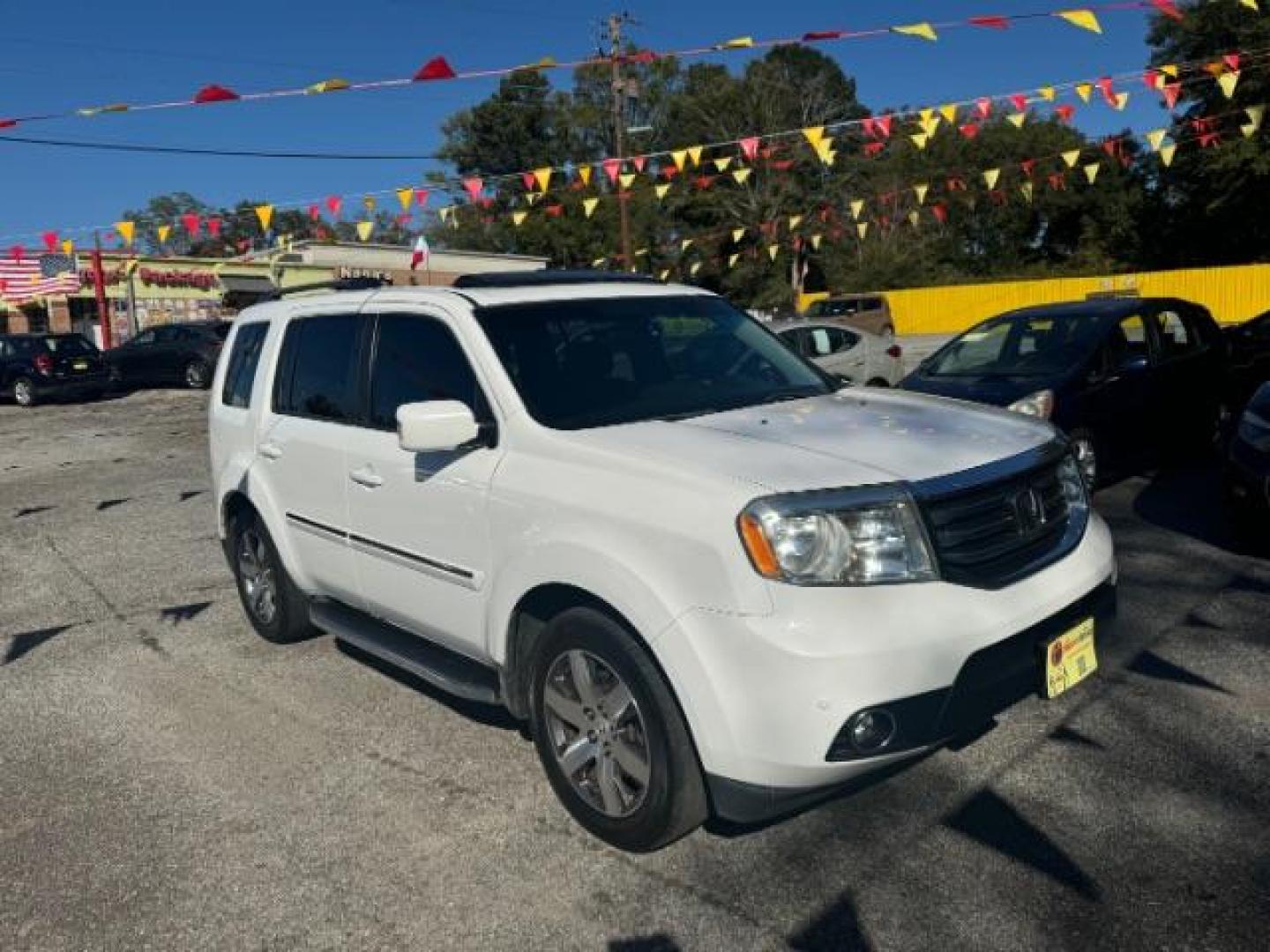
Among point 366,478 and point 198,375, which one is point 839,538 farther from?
point 198,375

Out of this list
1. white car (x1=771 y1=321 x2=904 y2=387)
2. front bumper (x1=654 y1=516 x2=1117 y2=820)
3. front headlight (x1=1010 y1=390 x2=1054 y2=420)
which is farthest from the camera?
white car (x1=771 y1=321 x2=904 y2=387)

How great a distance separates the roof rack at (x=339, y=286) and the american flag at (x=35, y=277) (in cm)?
3625

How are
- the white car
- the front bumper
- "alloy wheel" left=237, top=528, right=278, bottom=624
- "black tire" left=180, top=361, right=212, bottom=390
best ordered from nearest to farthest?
the front bumper < "alloy wheel" left=237, top=528, right=278, bottom=624 < the white car < "black tire" left=180, top=361, right=212, bottom=390

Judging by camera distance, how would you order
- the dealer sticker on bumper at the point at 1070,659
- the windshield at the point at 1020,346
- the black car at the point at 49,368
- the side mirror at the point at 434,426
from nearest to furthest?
the dealer sticker on bumper at the point at 1070,659 → the side mirror at the point at 434,426 → the windshield at the point at 1020,346 → the black car at the point at 49,368

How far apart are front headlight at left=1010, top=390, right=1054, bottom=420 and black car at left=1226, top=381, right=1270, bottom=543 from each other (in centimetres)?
119

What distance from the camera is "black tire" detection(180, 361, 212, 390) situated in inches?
912

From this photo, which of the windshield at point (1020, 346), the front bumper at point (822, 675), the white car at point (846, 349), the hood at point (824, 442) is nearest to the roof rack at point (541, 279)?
the hood at point (824, 442)

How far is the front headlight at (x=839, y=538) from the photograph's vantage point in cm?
268

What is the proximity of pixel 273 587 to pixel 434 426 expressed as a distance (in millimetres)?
2302

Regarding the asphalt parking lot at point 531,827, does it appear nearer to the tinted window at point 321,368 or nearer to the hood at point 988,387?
the tinted window at point 321,368

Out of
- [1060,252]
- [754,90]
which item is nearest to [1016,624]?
[1060,252]

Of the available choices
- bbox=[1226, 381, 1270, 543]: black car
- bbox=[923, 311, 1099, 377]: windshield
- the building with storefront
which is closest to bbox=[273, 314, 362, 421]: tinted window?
bbox=[1226, 381, 1270, 543]: black car

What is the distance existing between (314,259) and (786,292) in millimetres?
24948

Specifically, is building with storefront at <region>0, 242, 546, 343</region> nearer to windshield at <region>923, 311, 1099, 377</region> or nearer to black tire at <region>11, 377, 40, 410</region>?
black tire at <region>11, 377, 40, 410</region>
